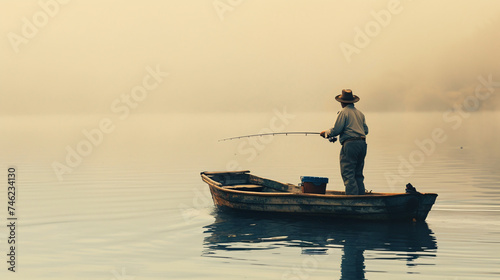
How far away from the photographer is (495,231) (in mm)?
13461

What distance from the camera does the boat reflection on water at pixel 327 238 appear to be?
11.7 m

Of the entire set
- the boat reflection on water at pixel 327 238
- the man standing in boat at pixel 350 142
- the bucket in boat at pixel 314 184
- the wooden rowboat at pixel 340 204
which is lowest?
the boat reflection on water at pixel 327 238

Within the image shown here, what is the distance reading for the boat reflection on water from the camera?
11.7 metres

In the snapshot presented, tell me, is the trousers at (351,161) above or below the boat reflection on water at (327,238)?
above

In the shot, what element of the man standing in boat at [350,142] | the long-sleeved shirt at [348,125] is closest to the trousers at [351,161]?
the man standing in boat at [350,142]

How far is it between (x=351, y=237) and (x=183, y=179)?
1274 cm

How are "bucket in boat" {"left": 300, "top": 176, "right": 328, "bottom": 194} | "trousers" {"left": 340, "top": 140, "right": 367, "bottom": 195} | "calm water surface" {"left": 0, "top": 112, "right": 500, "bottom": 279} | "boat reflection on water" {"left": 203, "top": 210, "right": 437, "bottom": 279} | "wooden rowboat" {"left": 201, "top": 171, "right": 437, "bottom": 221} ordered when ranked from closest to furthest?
"calm water surface" {"left": 0, "top": 112, "right": 500, "bottom": 279} < "boat reflection on water" {"left": 203, "top": 210, "right": 437, "bottom": 279} < "wooden rowboat" {"left": 201, "top": 171, "right": 437, "bottom": 221} < "trousers" {"left": 340, "top": 140, "right": 367, "bottom": 195} < "bucket in boat" {"left": 300, "top": 176, "right": 328, "bottom": 194}

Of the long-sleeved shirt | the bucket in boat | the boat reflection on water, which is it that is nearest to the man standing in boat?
the long-sleeved shirt

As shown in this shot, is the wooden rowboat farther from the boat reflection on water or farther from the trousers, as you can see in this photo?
the trousers

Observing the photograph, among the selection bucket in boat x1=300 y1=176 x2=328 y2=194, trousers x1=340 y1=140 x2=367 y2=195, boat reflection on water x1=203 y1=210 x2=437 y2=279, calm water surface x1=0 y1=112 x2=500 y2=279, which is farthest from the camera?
bucket in boat x1=300 y1=176 x2=328 y2=194

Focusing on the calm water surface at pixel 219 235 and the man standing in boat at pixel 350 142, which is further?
the man standing in boat at pixel 350 142

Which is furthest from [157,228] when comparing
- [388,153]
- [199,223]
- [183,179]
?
[388,153]

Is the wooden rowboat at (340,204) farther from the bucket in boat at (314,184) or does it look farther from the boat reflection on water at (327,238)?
the bucket in boat at (314,184)

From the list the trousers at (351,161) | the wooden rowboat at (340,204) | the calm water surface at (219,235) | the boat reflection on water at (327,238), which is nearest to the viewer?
the calm water surface at (219,235)
